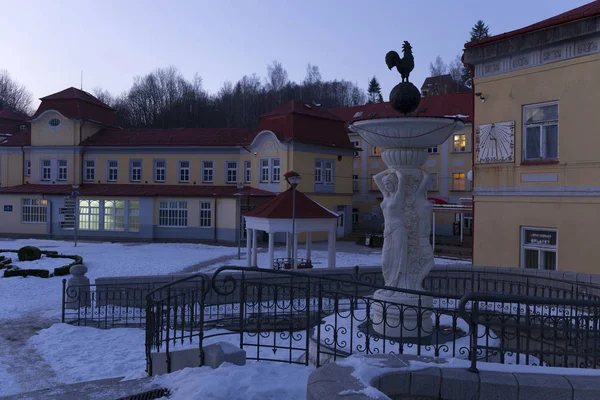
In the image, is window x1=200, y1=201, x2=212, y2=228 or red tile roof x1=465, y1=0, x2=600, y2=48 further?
window x1=200, y1=201, x2=212, y2=228

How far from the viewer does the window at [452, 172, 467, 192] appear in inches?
1453

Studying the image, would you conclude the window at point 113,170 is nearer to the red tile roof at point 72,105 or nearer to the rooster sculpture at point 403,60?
the red tile roof at point 72,105

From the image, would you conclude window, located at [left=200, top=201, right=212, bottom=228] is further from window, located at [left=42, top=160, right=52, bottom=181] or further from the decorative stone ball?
the decorative stone ball

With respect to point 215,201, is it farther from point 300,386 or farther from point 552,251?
point 300,386

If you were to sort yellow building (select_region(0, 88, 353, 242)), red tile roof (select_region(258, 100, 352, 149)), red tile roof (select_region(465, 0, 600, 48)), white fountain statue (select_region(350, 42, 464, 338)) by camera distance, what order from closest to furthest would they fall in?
white fountain statue (select_region(350, 42, 464, 338))
red tile roof (select_region(465, 0, 600, 48))
red tile roof (select_region(258, 100, 352, 149))
yellow building (select_region(0, 88, 353, 242))

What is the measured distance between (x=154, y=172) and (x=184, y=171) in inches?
88.0

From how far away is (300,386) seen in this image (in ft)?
16.0

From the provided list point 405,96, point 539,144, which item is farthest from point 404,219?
point 539,144

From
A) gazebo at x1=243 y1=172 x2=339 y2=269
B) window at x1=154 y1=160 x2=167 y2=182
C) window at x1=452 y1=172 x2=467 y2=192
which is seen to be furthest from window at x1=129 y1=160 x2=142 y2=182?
window at x1=452 y1=172 x2=467 y2=192

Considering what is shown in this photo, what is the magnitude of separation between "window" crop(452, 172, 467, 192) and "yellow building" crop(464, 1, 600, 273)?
77.3 ft

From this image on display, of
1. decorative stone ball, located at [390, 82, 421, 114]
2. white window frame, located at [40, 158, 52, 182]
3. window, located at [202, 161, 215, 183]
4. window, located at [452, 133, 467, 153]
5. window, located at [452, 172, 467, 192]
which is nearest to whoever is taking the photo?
decorative stone ball, located at [390, 82, 421, 114]

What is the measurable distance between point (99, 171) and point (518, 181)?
29.5m

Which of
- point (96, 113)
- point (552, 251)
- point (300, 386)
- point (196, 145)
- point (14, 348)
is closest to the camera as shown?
point (300, 386)

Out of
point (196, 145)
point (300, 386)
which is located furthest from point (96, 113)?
point (300, 386)
